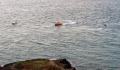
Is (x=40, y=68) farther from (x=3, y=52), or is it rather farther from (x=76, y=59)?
(x=3, y=52)

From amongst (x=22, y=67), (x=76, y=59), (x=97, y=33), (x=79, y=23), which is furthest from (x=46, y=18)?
(x=22, y=67)

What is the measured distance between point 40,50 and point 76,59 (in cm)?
1205

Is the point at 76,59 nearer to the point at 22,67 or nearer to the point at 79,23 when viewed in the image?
the point at 22,67

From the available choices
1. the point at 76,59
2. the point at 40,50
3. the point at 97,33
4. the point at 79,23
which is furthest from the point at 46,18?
the point at 76,59

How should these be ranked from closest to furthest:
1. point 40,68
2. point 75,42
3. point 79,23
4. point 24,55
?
point 40,68, point 24,55, point 75,42, point 79,23

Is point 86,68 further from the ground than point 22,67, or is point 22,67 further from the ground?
point 22,67

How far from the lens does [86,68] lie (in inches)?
2354

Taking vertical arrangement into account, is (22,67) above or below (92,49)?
above

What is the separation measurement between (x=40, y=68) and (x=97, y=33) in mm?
50471

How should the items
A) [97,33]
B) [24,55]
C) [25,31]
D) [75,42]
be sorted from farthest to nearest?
[25,31] < [97,33] < [75,42] < [24,55]

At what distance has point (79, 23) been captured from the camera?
106875 mm

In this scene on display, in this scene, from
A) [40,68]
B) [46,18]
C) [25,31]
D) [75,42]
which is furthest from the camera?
[46,18]

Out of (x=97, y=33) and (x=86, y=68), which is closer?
(x=86, y=68)

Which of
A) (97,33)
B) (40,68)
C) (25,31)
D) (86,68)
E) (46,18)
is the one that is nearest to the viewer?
(40,68)
